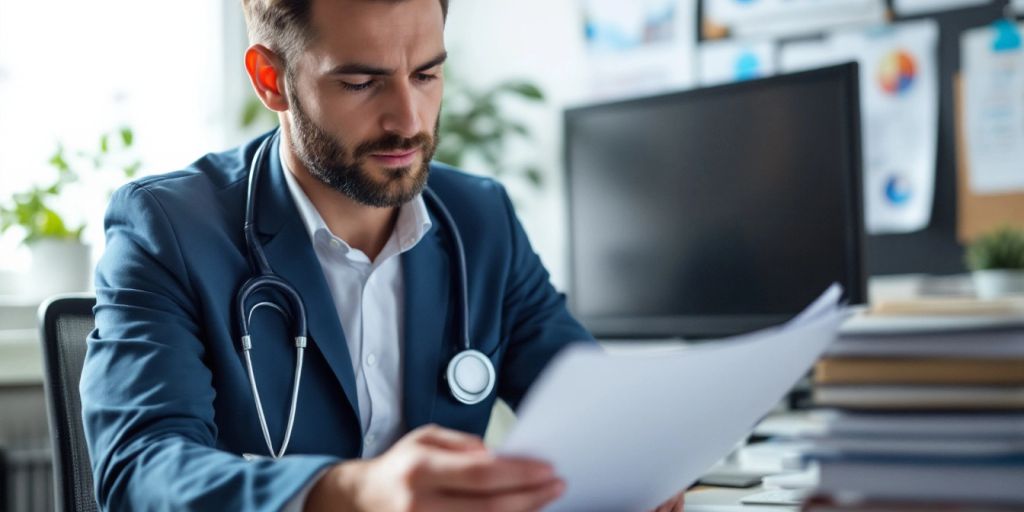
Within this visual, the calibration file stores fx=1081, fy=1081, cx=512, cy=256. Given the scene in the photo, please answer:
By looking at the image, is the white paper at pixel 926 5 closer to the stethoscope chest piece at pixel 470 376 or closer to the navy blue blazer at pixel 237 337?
the navy blue blazer at pixel 237 337

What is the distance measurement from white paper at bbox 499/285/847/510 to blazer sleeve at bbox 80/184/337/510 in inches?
6.4

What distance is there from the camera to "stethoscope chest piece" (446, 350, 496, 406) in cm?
108

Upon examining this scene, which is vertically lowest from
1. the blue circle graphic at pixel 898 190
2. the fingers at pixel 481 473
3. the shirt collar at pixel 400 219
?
the fingers at pixel 481 473

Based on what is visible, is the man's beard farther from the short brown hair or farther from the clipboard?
the clipboard

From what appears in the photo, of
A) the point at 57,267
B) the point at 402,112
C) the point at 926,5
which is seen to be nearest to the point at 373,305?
the point at 402,112

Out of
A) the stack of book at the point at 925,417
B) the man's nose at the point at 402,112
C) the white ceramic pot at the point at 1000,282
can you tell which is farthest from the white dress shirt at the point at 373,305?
the white ceramic pot at the point at 1000,282

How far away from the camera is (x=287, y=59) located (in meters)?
1.12

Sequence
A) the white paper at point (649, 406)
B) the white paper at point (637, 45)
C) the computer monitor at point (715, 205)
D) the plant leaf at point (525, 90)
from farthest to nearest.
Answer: the plant leaf at point (525, 90) < the white paper at point (637, 45) < the computer monitor at point (715, 205) < the white paper at point (649, 406)

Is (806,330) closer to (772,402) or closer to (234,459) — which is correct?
(772,402)

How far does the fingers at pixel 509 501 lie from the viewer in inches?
21.0

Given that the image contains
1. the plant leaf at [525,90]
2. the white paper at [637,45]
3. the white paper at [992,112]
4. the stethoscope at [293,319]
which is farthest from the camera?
the plant leaf at [525,90]

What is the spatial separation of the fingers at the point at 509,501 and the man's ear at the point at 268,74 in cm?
71

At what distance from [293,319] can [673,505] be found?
409 mm

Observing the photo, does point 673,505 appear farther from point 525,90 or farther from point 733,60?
point 525,90
